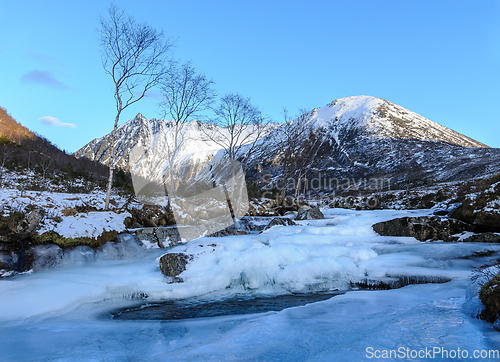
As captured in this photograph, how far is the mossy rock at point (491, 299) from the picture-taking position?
4.19 meters

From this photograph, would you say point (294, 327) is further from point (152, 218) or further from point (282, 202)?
point (282, 202)

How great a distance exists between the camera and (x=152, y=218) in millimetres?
14242

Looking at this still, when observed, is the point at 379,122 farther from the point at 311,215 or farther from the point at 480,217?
the point at 480,217

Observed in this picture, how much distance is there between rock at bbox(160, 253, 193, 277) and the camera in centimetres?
862

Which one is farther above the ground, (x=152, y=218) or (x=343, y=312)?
Result: (x=152, y=218)

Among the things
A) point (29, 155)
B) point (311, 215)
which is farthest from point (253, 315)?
point (29, 155)

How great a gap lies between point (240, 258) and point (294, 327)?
4489 mm

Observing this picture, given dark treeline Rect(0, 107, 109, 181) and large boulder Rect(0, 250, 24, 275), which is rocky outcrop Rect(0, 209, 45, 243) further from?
dark treeline Rect(0, 107, 109, 181)

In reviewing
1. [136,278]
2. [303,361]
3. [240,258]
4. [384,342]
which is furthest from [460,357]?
[136,278]

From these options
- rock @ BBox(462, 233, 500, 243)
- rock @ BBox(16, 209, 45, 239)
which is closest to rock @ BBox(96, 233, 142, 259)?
rock @ BBox(16, 209, 45, 239)

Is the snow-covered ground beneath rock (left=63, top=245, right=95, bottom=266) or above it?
beneath

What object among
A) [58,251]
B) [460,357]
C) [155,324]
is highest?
[58,251]

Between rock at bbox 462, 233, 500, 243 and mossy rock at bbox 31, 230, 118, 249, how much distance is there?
578 inches

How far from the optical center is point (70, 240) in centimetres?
982
